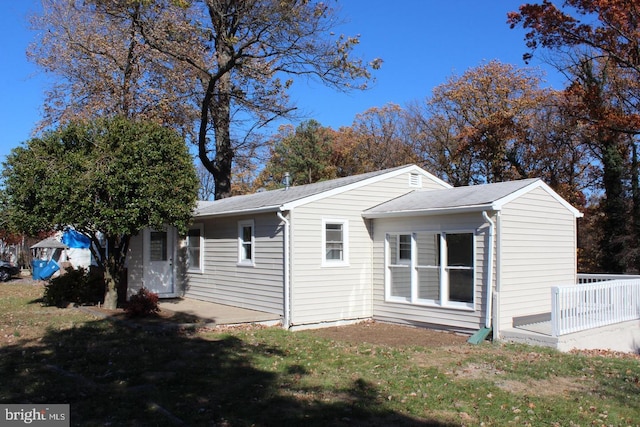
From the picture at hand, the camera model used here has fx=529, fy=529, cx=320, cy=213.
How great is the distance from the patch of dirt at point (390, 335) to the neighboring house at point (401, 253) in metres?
0.27

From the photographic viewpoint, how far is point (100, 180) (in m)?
11.2

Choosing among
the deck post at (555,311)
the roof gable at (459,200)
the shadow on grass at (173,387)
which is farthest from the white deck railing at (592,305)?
the shadow on grass at (173,387)

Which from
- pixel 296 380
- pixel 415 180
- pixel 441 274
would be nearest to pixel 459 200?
pixel 441 274

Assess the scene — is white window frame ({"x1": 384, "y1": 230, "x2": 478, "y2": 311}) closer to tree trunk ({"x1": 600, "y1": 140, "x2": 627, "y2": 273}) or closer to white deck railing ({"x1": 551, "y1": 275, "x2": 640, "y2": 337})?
white deck railing ({"x1": 551, "y1": 275, "x2": 640, "y2": 337})

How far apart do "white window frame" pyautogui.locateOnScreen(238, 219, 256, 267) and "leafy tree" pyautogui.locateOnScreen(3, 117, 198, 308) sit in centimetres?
159

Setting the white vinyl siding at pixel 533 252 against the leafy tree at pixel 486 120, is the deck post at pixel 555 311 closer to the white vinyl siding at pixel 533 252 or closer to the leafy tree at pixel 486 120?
the white vinyl siding at pixel 533 252

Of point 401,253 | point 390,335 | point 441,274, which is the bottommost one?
point 390,335

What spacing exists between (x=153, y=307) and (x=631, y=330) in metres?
10.6

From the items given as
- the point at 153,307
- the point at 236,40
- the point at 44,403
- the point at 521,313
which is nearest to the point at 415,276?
the point at 521,313

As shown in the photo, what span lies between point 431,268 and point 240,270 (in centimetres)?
482

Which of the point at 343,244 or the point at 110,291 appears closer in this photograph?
the point at 343,244

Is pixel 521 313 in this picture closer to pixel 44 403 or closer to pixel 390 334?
pixel 390 334

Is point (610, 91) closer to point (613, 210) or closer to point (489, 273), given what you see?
point (613, 210)

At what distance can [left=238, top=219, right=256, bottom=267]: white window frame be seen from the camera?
506 inches
